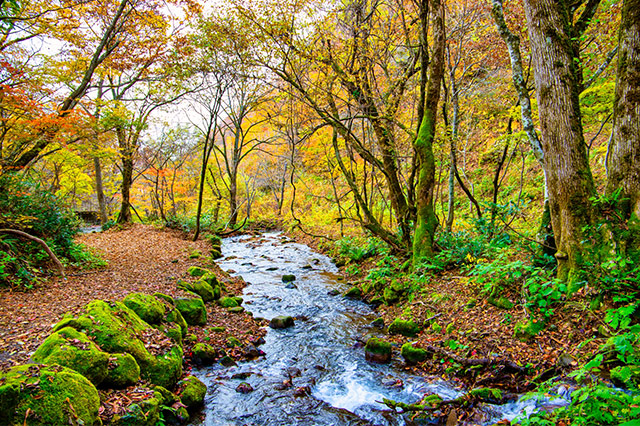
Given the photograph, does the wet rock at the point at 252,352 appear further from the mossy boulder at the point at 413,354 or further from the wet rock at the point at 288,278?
the wet rock at the point at 288,278

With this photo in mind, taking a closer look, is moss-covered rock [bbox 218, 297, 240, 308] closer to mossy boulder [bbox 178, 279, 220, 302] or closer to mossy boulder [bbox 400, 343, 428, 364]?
mossy boulder [bbox 178, 279, 220, 302]

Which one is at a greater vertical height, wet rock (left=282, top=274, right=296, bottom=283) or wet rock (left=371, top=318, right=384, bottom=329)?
wet rock (left=282, top=274, right=296, bottom=283)

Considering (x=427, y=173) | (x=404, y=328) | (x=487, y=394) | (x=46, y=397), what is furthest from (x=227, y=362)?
(x=427, y=173)

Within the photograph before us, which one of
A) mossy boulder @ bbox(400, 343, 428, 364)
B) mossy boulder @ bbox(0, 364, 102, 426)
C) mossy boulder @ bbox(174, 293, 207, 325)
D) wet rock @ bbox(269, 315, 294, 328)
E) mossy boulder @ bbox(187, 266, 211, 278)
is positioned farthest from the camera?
mossy boulder @ bbox(187, 266, 211, 278)

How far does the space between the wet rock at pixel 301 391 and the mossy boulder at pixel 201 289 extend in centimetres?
385

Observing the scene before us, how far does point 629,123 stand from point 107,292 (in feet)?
28.2

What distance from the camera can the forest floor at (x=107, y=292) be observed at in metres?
3.89

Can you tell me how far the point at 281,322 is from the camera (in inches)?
253

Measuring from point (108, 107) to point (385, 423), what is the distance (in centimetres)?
1632

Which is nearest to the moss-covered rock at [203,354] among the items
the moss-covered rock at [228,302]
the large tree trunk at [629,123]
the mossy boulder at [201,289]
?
the moss-covered rock at [228,302]

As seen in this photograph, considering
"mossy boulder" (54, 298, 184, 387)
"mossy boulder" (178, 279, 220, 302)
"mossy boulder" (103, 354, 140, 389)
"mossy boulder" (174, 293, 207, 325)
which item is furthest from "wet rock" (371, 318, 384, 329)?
"mossy boulder" (103, 354, 140, 389)

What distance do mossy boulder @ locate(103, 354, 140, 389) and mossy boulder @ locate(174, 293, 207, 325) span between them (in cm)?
231

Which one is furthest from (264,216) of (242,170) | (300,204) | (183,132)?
(183,132)

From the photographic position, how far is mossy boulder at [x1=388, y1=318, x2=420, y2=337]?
543 centimetres
